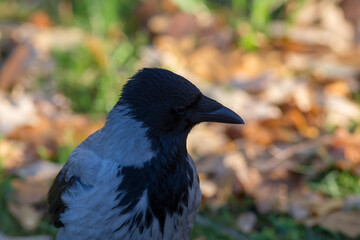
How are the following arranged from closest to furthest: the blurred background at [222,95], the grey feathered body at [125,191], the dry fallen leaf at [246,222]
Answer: the grey feathered body at [125,191] < the dry fallen leaf at [246,222] < the blurred background at [222,95]

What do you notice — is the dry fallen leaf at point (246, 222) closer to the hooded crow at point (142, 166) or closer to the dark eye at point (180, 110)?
the hooded crow at point (142, 166)

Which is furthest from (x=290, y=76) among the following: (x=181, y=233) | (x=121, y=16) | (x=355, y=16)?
(x=181, y=233)

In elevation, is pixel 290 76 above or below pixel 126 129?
above

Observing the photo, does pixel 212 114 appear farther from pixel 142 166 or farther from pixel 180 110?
pixel 142 166

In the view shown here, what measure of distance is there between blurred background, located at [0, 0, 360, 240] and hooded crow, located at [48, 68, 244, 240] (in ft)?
3.01

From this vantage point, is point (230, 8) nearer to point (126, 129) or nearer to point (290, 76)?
point (290, 76)

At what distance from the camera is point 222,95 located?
4859 mm

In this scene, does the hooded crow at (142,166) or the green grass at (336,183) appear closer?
the hooded crow at (142,166)

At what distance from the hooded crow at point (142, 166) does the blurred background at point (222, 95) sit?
3.01 ft

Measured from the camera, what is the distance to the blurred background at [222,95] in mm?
3780

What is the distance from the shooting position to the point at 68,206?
284 centimetres

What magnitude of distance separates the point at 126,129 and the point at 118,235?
0.52m

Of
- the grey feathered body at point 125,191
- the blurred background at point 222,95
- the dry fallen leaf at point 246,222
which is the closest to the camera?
the grey feathered body at point 125,191

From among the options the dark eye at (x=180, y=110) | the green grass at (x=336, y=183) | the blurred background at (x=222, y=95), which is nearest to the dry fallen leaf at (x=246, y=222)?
the blurred background at (x=222, y=95)
